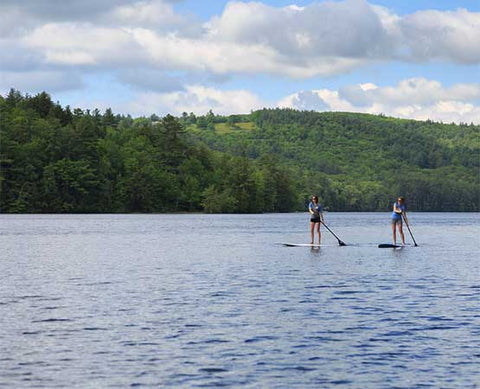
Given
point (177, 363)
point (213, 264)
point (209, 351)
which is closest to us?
point (177, 363)

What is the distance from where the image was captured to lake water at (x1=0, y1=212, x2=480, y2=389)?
1773 centimetres

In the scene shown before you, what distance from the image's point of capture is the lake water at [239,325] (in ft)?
58.2

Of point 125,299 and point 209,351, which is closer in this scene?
point 209,351

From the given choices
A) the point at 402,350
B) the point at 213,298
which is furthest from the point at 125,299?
the point at 402,350

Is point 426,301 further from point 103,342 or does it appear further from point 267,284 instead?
point 103,342

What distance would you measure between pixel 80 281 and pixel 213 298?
821cm

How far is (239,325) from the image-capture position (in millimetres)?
23719

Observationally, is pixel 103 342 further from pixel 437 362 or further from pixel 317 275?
pixel 317 275

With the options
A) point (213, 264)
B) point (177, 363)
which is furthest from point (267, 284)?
point (177, 363)

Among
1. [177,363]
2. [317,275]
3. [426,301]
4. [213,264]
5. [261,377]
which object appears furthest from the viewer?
[213,264]

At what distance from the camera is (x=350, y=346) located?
20.7 m

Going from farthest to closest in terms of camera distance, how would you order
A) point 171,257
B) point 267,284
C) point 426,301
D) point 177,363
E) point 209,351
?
point 171,257 → point 267,284 → point 426,301 → point 209,351 → point 177,363

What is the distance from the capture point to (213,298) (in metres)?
29.7

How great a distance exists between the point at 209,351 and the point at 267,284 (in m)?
14.6
